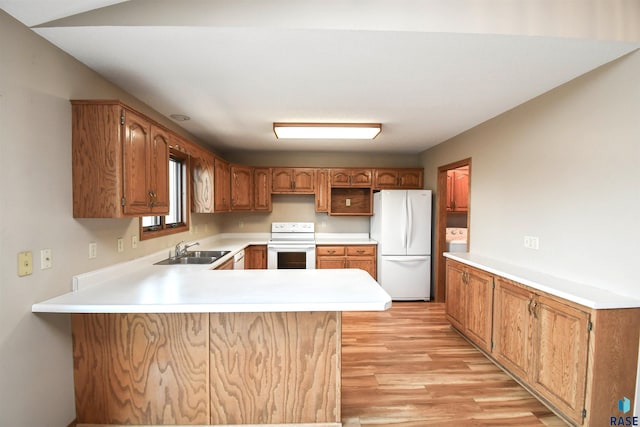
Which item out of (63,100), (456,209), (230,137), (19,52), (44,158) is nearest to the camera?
(19,52)

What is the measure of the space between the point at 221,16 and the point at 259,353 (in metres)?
1.96

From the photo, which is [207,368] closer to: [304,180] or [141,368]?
[141,368]

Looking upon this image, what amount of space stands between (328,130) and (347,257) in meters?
2.14

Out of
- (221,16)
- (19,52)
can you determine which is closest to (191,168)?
(19,52)

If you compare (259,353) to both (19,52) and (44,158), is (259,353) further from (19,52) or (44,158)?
(19,52)

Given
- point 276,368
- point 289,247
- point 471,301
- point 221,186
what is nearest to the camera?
point 276,368

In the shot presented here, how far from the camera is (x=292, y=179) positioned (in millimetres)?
4762

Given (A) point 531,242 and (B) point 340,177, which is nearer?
(A) point 531,242

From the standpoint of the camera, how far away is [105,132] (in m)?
1.76

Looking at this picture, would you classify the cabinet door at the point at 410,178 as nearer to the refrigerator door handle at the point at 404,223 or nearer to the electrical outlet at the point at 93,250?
the refrigerator door handle at the point at 404,223

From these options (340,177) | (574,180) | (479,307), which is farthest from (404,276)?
(574,180)

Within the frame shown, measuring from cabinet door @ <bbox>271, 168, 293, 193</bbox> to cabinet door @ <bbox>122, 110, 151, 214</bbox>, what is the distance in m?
2.72

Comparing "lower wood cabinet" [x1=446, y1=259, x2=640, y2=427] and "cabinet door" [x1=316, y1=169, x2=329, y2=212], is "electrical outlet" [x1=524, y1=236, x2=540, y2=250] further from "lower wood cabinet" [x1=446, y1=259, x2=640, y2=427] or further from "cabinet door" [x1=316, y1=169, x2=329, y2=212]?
"cabinet door" [x1=316, y1=169, x2=329, y2=212]

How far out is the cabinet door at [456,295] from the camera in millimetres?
3008
